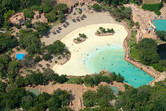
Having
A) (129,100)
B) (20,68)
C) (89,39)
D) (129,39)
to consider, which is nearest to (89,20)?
(89,39)

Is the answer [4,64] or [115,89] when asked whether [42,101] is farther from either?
[115,89]

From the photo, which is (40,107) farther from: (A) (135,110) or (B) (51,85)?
(A) (135,110)

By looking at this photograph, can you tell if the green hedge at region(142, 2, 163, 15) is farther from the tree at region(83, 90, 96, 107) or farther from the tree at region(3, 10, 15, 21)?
the tree at region(3, 10, 15, 21)

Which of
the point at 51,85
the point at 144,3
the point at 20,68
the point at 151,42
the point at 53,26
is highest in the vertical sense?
the point at 144,3

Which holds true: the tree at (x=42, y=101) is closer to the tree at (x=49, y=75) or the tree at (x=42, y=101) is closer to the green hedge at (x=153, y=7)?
the tree at (x=49, y=75)

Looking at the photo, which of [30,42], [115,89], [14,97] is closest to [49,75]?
[14,97]

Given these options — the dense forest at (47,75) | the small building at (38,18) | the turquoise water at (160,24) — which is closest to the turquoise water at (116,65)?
the dense forest at (47,75)
